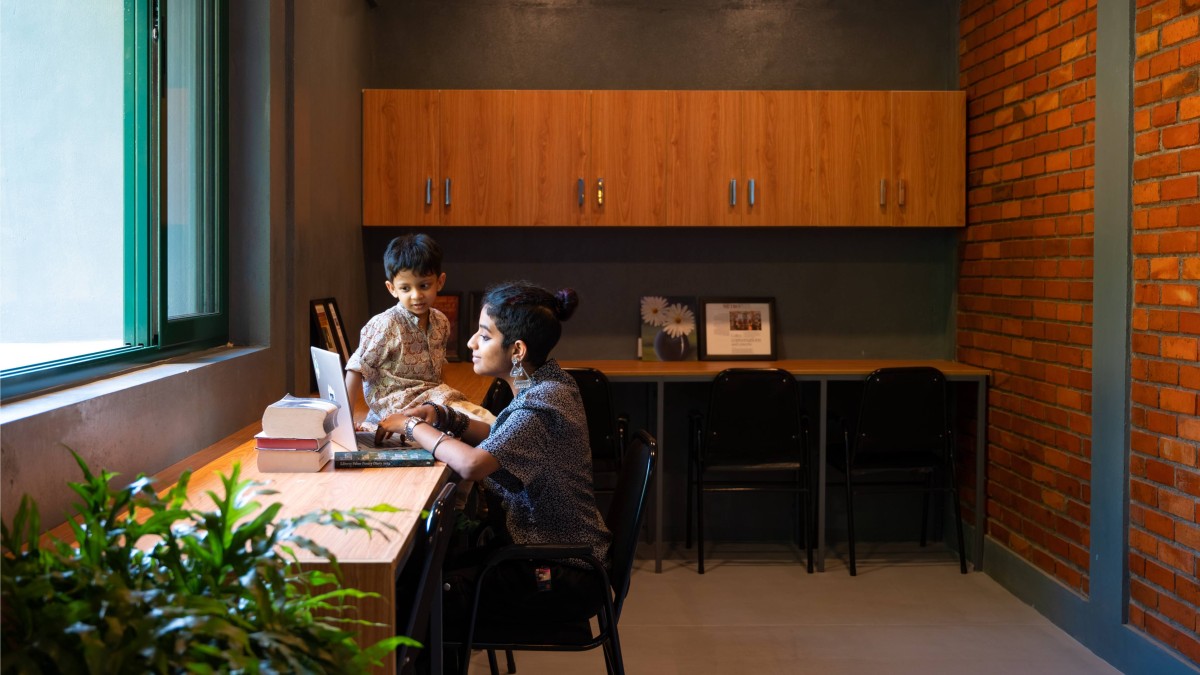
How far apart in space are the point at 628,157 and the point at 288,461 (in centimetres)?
290

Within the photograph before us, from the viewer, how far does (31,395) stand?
6.78 ft

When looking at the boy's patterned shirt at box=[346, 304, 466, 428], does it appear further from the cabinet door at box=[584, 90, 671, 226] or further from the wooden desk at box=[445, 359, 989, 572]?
the cabinet door at box=[584, 90, 671, 226]

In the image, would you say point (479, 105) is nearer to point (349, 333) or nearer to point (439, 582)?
point (349, 333)

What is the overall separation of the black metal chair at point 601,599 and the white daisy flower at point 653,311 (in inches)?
105

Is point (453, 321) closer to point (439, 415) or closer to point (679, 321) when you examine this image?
point (679, 321)

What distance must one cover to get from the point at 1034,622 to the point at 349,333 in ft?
9.76

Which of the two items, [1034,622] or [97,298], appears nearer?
[97,298]

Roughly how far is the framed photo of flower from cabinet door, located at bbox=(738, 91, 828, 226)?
0.59m

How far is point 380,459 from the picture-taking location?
246 centimetres

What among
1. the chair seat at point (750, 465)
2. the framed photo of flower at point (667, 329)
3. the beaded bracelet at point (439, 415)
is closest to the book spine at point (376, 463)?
the beaded bracelet at point (439, 415)

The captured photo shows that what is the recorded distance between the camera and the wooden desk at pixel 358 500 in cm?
167

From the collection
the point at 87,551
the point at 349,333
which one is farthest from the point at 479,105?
the point at 87,551

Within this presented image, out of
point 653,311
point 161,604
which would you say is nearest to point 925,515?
point 653,311

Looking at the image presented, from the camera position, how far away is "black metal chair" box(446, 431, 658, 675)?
2387mm
